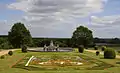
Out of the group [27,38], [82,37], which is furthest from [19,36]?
[82,37]

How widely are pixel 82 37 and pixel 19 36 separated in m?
15.1

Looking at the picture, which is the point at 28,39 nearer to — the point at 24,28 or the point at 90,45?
the point at 24,28

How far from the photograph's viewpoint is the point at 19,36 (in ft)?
205

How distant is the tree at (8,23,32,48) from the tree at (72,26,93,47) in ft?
36.1

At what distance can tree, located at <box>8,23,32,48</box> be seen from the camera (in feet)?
205

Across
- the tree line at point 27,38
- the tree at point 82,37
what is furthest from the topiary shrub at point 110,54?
the tree at point 82,37

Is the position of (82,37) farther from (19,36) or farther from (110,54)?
(110,54)

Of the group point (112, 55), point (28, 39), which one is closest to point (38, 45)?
point (28, 39)

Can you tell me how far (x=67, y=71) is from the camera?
1953 centimetres

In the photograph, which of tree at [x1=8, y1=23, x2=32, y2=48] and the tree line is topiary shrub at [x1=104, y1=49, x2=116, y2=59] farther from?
tree at [x1=8, y1=23, x2=32, y2=48]

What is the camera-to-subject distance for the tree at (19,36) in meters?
62.4

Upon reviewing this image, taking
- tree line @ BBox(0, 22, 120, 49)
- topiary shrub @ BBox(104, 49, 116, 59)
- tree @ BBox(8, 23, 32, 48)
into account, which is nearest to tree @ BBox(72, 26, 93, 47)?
tree line @ BBox(0, 22, 120, 49)

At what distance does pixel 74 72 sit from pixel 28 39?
44762 mm

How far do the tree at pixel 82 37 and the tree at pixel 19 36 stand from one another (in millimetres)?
10996
